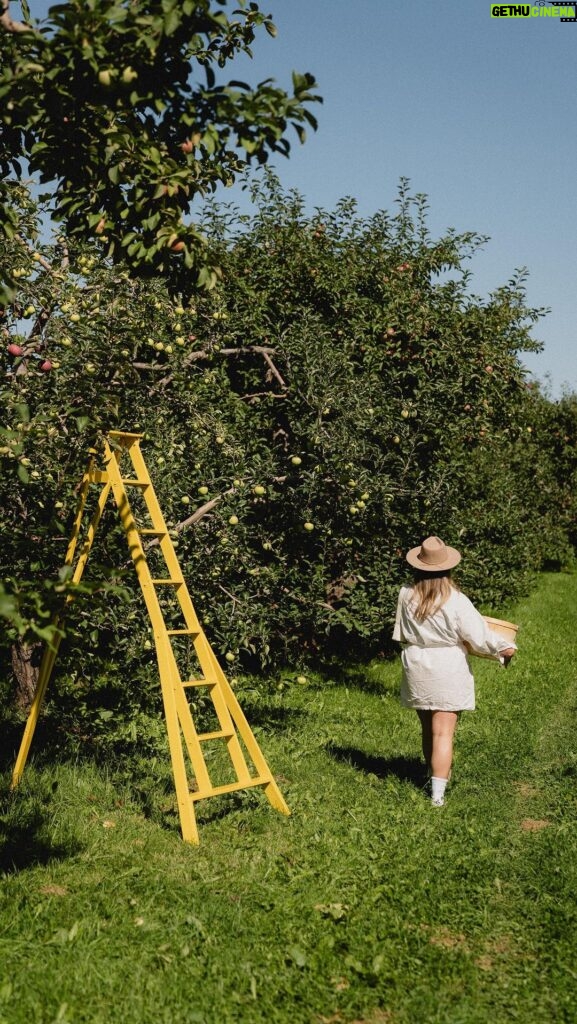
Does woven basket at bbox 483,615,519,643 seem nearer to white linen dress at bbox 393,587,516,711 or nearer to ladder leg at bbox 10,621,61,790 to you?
white linen dress at bbox 393,587,516,711

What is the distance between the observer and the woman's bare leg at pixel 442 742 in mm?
5930

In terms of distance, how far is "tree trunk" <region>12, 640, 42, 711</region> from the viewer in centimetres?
786

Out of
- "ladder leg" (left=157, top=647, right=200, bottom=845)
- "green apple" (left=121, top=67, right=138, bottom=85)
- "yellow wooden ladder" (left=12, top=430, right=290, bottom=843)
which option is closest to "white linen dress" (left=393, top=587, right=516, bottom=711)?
"yellow wooden ladder" (left=12, top=430, right=290, bottom=843)

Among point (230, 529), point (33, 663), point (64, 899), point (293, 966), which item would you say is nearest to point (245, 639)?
point (230, 529)

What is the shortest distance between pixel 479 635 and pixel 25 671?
3925 mm

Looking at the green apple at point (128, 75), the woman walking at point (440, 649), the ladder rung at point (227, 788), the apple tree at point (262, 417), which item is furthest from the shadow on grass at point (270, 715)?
the green apple at point (128, 75)

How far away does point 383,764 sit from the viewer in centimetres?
693

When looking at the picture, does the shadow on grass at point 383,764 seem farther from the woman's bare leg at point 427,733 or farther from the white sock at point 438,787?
the white sock at point 438,787

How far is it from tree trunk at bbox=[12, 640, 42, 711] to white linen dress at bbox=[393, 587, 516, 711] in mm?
3311

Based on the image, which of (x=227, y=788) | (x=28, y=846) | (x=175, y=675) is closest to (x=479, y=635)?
(x=227, y=788)

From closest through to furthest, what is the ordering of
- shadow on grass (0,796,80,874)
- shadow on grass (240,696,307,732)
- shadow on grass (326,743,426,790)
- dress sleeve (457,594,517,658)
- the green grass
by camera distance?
the green grass, shadow on grass (0,796,80,874), dress sleeve (457,594,517,658), shadow on grass (326,743,426,790), shadow on grass (240,696,307,732)

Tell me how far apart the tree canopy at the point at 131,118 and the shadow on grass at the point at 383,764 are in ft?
12.3

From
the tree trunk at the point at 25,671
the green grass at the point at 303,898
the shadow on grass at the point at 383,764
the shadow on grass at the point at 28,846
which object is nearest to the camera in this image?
the green grass at the point at 303,898

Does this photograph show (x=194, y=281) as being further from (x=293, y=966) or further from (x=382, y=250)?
(x=382, y=250)
